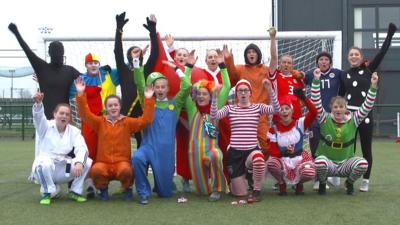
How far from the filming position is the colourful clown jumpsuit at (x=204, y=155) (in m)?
5.44

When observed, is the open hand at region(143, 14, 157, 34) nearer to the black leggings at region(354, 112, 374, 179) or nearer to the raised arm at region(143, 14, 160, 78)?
the raised arm at region(143, 14, 160, 78)

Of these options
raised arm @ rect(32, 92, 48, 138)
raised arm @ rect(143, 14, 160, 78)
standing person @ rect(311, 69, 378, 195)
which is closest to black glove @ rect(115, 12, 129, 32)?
raised arm @ rect(143, 14, 160, 78)

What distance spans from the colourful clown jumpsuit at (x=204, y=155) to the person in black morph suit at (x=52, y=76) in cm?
158

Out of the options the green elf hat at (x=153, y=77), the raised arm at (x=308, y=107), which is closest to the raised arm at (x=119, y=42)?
the green elf hat at (x=153, y=77)

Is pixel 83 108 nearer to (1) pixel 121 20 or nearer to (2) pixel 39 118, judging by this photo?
(2) pixel 39 118

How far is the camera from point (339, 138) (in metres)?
5.64

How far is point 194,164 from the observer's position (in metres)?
5.50

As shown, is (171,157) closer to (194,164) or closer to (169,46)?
(194,164)

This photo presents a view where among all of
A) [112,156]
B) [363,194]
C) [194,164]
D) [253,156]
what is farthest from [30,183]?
[363,194]

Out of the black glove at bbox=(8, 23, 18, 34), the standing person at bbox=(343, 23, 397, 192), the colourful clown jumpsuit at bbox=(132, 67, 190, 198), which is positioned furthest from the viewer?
the black glove at bbox=(8, 23, 18, 34)

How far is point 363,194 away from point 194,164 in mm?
1863

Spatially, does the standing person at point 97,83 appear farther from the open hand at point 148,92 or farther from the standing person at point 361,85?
the standing person at point 361,85

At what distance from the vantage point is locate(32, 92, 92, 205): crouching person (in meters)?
5.23

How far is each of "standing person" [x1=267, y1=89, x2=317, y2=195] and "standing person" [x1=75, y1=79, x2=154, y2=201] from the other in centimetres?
140
